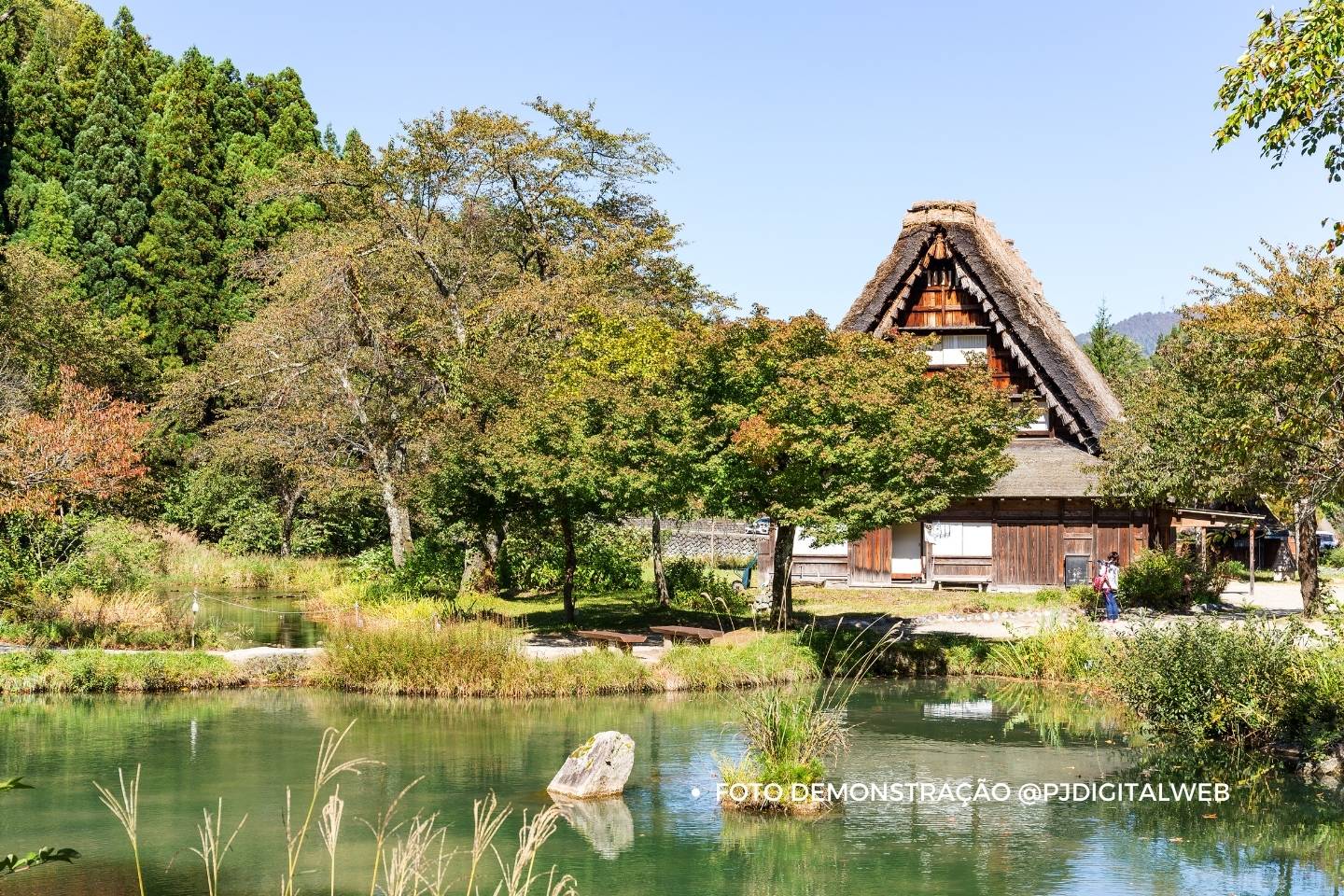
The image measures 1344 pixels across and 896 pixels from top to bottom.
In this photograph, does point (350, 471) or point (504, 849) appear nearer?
point (504, 849)

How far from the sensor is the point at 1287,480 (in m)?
20.4

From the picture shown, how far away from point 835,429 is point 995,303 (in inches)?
514

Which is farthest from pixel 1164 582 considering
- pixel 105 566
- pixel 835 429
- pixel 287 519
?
pixel 287 519

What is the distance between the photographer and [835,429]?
63.1 feet

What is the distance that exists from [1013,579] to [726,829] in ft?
67.2

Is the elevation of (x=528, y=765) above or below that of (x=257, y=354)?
below

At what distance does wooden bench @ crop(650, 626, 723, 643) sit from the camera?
66.6 feet

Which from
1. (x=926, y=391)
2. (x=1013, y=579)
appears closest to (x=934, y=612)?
(x=1013, y=579)

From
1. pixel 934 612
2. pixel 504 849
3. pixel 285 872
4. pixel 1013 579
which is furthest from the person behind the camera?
pixel 1013 579

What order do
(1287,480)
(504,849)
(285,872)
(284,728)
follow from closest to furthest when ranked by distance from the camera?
(285,872) < (504,849) < (284,728) < (1287,480)

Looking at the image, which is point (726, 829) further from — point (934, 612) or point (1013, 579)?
point (1013, 579)

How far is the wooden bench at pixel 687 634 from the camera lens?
2030 cm

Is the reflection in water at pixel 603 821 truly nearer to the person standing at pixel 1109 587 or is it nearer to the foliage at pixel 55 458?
the foliage at pixel 55 458

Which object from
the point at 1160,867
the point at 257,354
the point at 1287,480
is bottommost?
the point at 1160,867
